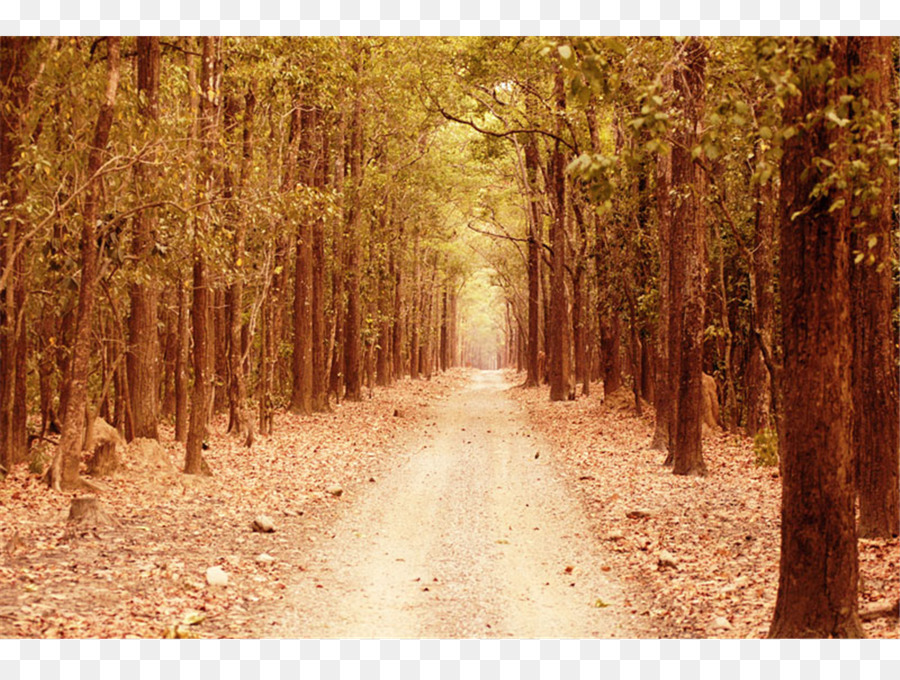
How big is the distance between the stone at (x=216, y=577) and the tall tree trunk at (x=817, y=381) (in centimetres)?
526

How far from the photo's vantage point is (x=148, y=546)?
10.1 m

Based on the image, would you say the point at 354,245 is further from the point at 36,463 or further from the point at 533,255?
the point at 36,463

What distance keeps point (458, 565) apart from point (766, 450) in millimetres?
7966

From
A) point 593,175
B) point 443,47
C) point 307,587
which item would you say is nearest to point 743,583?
point 307,587

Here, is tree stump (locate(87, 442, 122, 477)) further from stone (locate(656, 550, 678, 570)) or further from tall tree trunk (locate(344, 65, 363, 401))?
tall tree trunk (locate(344, 65, 363, 401))

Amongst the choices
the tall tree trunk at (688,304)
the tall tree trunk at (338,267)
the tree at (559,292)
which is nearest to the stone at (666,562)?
the tall tree trunk at (688,304)

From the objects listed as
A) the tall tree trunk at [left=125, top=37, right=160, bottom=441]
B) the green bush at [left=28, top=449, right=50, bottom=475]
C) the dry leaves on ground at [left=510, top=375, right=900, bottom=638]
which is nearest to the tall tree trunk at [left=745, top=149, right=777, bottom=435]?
the dry leaves on ground at [left=510, top=375, right=900, bottom=638]

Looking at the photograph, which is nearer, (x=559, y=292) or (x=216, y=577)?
(x=216, y=577)

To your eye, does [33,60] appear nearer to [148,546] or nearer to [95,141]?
[95,141]

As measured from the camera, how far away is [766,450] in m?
15.7

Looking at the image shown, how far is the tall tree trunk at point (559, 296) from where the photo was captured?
29.0 metres

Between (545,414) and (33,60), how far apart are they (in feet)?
60.6

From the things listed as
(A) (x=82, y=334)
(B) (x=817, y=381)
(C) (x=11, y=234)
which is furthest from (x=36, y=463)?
(B) (x=817, y=381)

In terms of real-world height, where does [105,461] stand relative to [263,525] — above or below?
above
